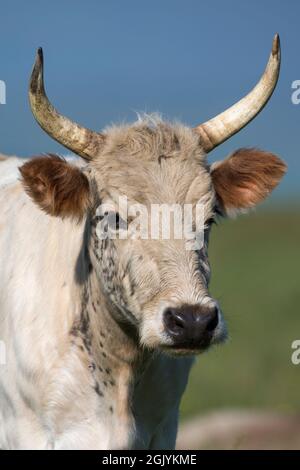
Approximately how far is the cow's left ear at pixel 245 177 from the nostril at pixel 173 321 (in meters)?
1.27

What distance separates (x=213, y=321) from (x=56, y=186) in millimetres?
1474

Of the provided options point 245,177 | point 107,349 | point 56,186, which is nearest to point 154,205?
point 56,186

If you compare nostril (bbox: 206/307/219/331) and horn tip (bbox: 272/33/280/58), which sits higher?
horn tip (bbox: 272/33/280/58)

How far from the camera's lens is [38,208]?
934 cm

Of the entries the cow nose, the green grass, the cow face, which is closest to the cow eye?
the cow face

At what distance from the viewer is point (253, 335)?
2856cm

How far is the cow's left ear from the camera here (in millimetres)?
9102

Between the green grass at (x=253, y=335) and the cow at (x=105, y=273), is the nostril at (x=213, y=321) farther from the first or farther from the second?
the green grass at (x=253, y=335)

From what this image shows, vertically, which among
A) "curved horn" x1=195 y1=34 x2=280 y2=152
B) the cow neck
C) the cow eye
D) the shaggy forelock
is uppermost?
"curved horn" x1=195 y1=34 x2=280 y2=152

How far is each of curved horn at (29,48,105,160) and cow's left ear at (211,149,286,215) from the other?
85cm

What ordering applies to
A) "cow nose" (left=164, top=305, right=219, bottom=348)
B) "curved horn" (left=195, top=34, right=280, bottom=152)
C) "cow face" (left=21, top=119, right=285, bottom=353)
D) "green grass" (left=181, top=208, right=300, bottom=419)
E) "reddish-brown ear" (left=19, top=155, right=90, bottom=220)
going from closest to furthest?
1. "cow nose" (left=164, top=305, right=219, bottom=348)
2. "cow face" (left=21, top=119, right=285, bottom=353)
3. "reddish-brown ear" (left=19, top=155, right=90, bottom=220)
4. "curved horn" (left=195, top=34, right=280, bottom=152)
5. "green grass" (left=181, top=208, right=300, bottom=419)

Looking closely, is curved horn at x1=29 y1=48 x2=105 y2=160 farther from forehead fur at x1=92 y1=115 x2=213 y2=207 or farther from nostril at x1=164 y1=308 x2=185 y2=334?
nostril at x1=164 y1=308 x2=185 y2=334

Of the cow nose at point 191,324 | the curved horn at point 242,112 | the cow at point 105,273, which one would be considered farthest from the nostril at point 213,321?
the curved horn at point 242,112

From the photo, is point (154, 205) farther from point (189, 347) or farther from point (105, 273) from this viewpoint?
point (189, 347)
